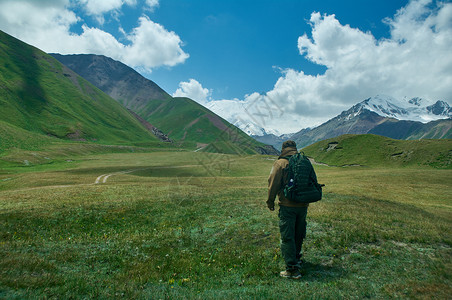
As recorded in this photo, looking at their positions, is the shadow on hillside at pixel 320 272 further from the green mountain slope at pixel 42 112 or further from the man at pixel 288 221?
the green mountain slope at pixel 42 112

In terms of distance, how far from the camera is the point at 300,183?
28.7ft

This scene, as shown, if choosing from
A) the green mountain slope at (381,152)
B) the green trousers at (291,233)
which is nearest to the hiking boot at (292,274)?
the green trousers at (291,233)

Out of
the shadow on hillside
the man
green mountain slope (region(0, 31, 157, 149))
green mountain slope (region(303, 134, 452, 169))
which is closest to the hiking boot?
the man

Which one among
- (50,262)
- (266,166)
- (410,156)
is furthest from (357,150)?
(50,262)

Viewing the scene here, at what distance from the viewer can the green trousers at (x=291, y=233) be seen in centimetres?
868

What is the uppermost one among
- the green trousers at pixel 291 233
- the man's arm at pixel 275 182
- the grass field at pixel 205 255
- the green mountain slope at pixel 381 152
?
the green mountain slope at pixel 381 152

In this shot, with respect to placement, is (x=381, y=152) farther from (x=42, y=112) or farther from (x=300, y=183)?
(x=42, y=112)

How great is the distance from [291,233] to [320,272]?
5.84 ft

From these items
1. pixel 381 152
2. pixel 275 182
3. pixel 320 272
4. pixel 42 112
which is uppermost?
pixel 42 112

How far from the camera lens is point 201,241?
12.3 m

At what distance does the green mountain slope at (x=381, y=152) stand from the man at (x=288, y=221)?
104592mm

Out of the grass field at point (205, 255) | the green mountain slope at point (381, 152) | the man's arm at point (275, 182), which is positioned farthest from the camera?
the green mountain slope at point (381, 152)

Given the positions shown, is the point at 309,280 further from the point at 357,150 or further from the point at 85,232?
the point at 357,150

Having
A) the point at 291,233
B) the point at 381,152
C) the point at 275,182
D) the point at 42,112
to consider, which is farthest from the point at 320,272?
the point at 42,112
